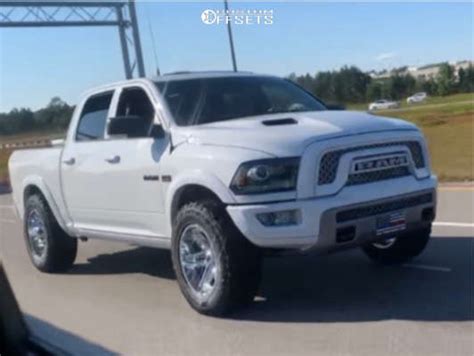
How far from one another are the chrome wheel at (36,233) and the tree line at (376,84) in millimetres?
3057

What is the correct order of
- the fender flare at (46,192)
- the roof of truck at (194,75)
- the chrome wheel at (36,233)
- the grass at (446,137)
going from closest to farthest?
1. the roof of truck at (194,75)
2. the fender flare at (46,192)
3. the chrome wheel at (36,233)
4. the grass at (446,137)

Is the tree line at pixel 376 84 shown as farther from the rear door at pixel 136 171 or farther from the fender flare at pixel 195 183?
the fender flare at pixel 195 183

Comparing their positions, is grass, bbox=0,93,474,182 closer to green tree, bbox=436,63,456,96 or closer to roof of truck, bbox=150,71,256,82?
green tree, bbox=436,63,456,96

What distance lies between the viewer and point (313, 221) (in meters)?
5.83

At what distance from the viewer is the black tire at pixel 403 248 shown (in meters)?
7.34

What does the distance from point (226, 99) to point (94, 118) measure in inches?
63.3

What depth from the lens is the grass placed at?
14491mm

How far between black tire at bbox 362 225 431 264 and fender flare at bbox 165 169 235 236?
1.77 meters

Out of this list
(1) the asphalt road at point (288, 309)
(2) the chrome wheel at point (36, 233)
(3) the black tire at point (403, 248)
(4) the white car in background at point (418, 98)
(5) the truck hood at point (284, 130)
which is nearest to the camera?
(1) the asphalt road at point (288, 309)

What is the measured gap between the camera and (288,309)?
6.42m

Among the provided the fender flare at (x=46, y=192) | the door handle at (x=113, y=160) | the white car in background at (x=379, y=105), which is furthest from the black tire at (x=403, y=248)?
the white car in background at (x=379, y=105)

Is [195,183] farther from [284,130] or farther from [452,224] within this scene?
[452,224]

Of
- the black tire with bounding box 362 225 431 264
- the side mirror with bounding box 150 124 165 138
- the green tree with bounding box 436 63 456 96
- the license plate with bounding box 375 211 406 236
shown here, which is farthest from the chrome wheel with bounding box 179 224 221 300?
the green tree with bounding box 436 63 456 96

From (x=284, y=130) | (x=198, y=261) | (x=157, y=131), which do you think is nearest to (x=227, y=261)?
(x=198, y=261)
